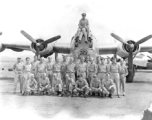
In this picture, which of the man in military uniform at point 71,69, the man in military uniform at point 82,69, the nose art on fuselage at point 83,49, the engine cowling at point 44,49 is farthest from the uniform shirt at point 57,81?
the engine cowling at point 44,49

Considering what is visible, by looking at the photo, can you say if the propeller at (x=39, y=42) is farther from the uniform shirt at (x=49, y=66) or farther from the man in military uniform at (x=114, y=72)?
the man in military uniform at (x=114, y=72)

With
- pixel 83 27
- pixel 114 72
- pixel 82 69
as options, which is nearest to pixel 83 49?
pixel 83 27

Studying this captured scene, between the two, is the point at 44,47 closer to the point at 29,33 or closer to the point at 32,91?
the point at 29,33

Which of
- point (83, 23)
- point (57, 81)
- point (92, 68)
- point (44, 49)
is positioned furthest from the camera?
point (44, 49)

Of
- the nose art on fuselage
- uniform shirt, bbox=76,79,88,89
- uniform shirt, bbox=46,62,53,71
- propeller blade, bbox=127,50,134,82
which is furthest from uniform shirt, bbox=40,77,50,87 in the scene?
propeller blade, bbox=127,50,134,82

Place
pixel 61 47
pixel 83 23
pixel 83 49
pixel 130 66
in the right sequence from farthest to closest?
pixel 61 47 < pixel 130 66 < pixel 83 49 < pixel 83 23

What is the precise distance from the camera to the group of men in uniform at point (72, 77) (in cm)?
880

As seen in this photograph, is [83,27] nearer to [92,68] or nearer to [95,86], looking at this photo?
[92,68]

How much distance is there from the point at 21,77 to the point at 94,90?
321 centimetres

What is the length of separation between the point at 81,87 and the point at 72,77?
589 mm

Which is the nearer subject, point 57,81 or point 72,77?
point 57,81

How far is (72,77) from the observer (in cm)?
909

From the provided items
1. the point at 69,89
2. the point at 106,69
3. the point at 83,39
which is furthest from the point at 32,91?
the point at 83,39

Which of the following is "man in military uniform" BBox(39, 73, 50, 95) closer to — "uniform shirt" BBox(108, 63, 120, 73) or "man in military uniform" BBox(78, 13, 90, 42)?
"uniform shirt" BBox(108, 63, 120, 73)
